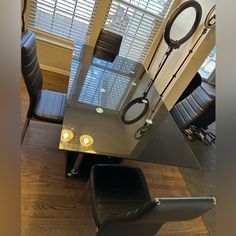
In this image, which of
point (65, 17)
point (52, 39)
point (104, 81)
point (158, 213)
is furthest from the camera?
point (52, 39)

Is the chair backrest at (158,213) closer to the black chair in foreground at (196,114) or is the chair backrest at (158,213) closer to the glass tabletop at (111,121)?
the glass tabletop at (111,121)

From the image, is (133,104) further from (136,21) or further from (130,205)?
(136,21)

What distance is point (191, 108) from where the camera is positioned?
9.25 feet

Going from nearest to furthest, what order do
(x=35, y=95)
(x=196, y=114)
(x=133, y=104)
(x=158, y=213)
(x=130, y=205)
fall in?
(x=158, y=213) → (x=130, y=205) → (x=35, y=95) → (x=133, y=104) → (x=196, y=114)

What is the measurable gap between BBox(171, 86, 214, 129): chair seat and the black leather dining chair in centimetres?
165

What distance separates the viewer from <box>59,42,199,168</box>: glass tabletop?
129 cm

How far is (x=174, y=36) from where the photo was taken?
9.41ft

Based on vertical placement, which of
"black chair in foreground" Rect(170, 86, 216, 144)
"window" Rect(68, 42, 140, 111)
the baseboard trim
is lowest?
the baseboard trim

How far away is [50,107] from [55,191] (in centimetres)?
67

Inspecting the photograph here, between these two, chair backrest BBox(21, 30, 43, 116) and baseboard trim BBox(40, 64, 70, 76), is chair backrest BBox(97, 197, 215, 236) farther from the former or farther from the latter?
baseboard trim BBox(40, 64, 70, 76)

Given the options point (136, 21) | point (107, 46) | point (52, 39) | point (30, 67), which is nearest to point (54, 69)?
point (52, 39)

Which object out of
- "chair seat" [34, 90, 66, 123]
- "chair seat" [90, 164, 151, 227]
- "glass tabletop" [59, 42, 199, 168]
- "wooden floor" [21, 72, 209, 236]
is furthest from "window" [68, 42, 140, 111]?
"wooden floor" [21, 72, 209, 236]
